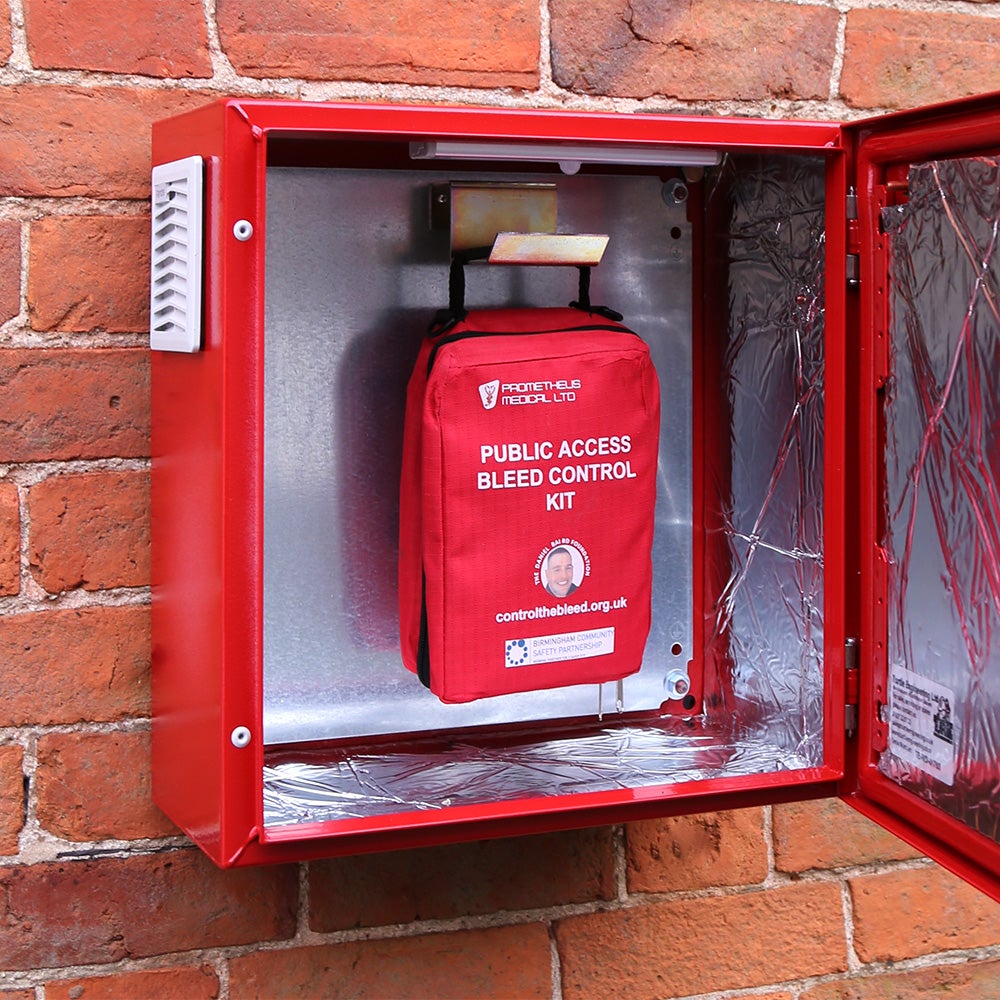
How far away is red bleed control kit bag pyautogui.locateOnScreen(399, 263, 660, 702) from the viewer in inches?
38.2

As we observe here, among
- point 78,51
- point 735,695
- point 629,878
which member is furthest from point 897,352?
point 78,51

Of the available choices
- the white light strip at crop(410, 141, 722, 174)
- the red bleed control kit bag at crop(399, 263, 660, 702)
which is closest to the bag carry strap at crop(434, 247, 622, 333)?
the red bleed control kit bag at crop(399, 263, 660, 702)

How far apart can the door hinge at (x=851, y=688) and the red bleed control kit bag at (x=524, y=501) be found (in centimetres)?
18

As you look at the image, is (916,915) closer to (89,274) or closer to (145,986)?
(145,986)

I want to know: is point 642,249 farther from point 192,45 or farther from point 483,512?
point 192,45

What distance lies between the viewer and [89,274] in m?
1.00

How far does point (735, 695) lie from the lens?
3.74 feet

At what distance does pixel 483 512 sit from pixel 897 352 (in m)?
0.31

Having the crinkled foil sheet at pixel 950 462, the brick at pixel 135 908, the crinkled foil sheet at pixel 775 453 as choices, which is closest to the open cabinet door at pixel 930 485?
the crinkled foil sheet at pixel 950 462

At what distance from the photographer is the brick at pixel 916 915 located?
124 cm

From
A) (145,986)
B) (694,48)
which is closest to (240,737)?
(145,986)

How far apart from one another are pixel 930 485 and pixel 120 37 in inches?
26.8

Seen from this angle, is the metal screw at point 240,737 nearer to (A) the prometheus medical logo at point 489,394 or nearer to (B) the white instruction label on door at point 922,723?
(A) the prometheus medical logo at point 489,394

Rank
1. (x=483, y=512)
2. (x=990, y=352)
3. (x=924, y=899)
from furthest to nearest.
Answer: (x=924, y=899) < (x=483, y=512) < (x=990, y=352)
